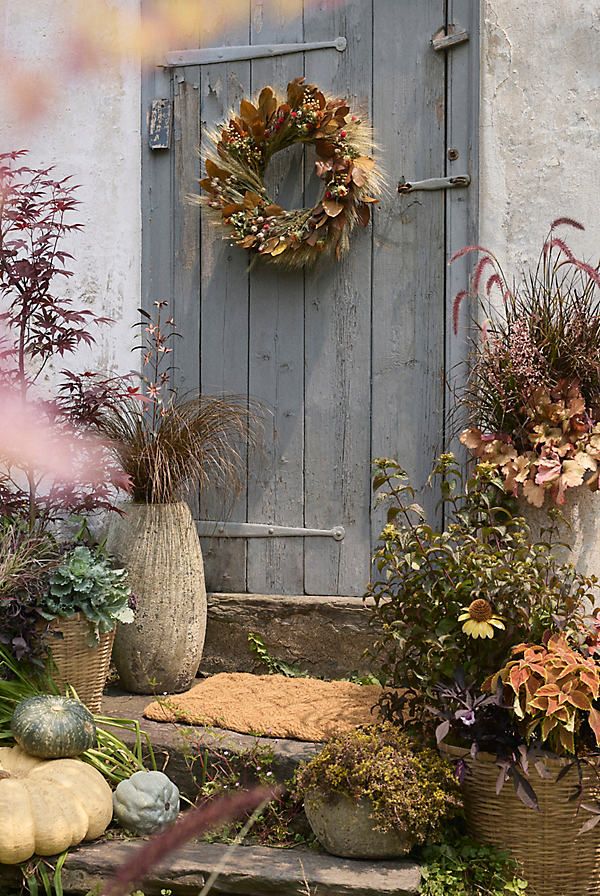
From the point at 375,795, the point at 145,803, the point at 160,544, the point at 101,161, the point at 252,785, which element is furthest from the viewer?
the point at 101,161

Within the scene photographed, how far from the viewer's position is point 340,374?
354 cm

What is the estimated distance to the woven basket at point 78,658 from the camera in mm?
2953

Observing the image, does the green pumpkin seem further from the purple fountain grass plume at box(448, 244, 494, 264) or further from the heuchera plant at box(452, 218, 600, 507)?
the purple fountain grass plume at box(448, 244, 494, 264)

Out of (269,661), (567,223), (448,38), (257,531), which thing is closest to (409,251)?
(567,223)

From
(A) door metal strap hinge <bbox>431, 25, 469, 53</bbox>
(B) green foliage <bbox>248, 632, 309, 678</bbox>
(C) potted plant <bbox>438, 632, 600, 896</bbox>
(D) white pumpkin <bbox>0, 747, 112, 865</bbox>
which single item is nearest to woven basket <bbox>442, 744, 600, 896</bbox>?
(C) potted plant <bbox>438, 632, 600, 896</bbox>

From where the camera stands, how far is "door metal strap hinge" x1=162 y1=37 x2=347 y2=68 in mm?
3531

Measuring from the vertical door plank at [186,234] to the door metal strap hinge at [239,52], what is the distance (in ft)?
0.13

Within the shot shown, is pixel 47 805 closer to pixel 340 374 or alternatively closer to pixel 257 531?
pixel 257 531

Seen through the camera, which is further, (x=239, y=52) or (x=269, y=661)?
(x=239, y=52)

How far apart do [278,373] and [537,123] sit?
1209 millimetres

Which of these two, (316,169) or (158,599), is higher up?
(316,169)

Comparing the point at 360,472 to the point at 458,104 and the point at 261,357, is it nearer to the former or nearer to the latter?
the point at 261,357

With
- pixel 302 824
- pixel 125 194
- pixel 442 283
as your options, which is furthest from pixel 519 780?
pixel 125 194

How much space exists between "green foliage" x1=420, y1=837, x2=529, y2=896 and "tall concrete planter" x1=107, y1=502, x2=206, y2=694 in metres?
1.12
